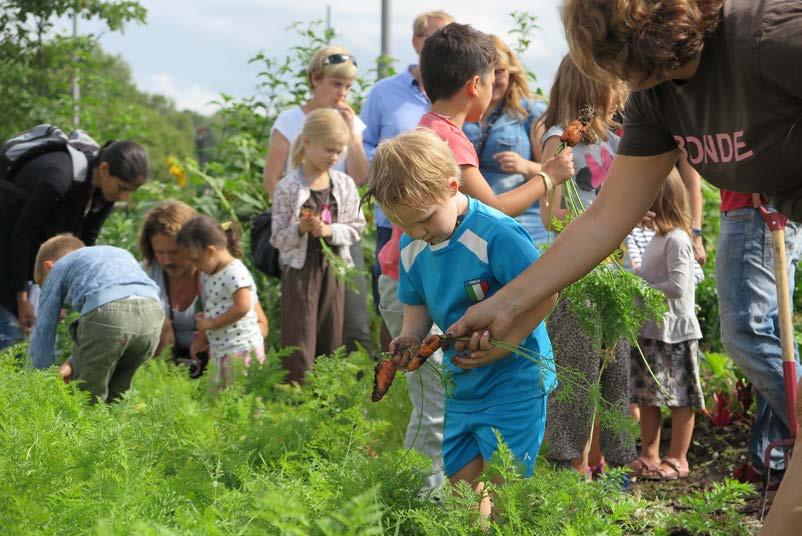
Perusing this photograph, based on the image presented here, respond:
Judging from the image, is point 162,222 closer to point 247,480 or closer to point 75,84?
point 247,480

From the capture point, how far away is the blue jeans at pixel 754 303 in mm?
4504

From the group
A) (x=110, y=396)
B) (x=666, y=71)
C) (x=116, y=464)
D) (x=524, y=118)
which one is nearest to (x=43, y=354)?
(x=110, y=396)

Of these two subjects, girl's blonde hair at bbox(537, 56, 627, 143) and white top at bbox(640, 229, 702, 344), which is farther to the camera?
white top at bbox(640, 229, 702, 344)

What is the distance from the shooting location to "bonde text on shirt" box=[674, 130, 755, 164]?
8.43 ft

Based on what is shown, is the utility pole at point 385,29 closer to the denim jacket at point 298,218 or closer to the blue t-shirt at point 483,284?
the denim jacket at point 298,218

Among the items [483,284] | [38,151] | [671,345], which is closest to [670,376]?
[671,345]

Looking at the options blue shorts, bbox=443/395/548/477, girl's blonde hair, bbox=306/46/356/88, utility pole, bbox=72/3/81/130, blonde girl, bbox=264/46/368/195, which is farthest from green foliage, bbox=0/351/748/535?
utility pole, bbox=72/3/81/130

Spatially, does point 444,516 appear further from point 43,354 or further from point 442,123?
point 43,354

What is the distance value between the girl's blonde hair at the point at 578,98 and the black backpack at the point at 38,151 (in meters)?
3.18

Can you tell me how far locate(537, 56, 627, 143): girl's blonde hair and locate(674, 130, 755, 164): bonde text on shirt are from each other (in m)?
1.92

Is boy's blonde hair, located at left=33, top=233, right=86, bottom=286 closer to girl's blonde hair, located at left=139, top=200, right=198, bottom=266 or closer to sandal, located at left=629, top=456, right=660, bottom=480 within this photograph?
girl's blonde hair, located at left=139, top=200, right=198, bottom=266

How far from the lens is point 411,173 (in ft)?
10.8

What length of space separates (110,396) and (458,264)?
118 inches

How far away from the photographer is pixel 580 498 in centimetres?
288
